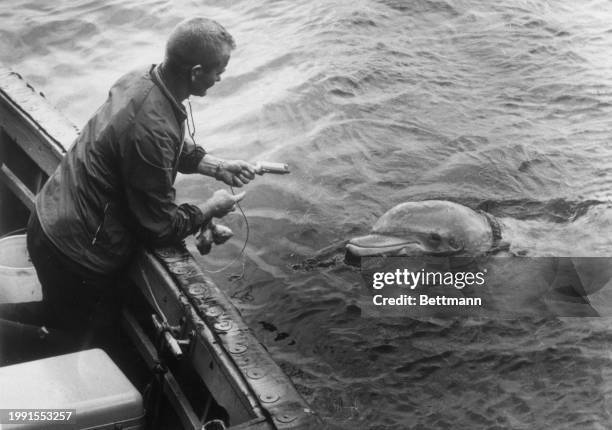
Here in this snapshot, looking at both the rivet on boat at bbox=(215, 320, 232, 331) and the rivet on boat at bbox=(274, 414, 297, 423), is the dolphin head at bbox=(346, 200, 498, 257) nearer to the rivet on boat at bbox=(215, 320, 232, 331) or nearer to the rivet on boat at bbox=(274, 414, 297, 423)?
the rivet on boat at bbox=(215, 320, 232, 331)

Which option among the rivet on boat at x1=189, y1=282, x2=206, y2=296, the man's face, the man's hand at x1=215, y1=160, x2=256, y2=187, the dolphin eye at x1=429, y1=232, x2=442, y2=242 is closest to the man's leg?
the rivet on boat at x1=189, y1=282, x2=206, y2=296

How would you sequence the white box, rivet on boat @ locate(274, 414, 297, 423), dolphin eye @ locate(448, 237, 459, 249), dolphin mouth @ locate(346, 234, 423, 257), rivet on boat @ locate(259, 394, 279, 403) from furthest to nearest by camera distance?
dolphin eye @ locate(448, 237, 459, 249) → dolphin mouth @ locate(346, 234, 423, 257) → the white box → rivet on boat @ locate(259, 394, 279, 403) → rivet on boat @ locate(274, 414, 297, 423)

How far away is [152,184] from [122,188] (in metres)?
0.26

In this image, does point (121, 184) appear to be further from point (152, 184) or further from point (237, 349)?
point (237, 349)

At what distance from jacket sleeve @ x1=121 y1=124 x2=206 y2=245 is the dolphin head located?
191cm

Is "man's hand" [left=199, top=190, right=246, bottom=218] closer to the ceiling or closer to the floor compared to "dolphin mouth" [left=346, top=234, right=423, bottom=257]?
closer to the ceiling

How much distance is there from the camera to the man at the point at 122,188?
4383 mm

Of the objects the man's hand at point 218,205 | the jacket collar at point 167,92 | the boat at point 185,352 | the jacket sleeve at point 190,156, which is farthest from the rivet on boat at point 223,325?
the jacket sleeve at point 190,156

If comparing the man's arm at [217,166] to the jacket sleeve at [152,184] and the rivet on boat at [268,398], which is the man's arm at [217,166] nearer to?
the jacket sleeve at [152,184]

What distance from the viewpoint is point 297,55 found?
38.2ft

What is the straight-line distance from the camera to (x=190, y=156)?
5.38 meters

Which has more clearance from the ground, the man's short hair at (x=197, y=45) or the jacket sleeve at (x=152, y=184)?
the man's short hair at (x=197, y=45)

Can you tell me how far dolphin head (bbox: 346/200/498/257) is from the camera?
610 centimetres

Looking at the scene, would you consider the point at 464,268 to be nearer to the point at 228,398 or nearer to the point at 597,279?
the point at 597,279
